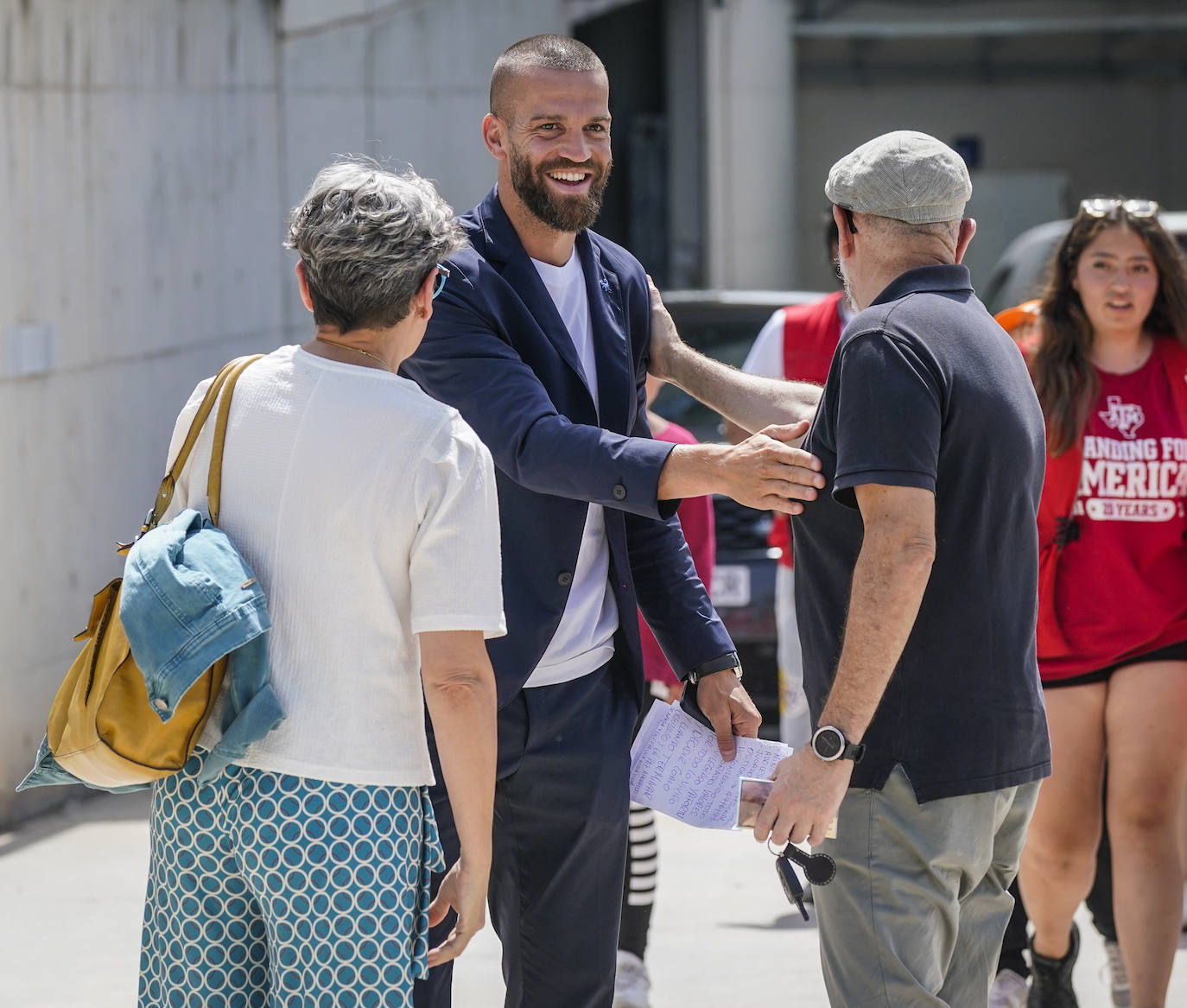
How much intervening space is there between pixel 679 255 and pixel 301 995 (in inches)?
523

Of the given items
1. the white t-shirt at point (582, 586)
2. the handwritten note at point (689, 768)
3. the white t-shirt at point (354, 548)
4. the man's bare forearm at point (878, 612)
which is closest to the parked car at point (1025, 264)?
the white t-shirt at point (582, 586)

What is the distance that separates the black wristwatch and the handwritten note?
0.31 m

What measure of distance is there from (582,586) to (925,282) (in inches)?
36.2

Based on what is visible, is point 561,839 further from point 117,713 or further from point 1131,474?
point 1131,474

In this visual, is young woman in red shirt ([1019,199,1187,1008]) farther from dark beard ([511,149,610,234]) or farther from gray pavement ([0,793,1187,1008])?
dark beard ([511,149,610,234])

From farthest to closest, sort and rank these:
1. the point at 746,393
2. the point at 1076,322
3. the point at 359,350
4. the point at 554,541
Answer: the point at 1076,322 → the point at 746,393 → the point at 554,541 → the point at 359,350

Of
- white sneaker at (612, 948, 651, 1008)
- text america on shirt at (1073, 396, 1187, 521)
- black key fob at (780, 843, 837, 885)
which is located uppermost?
text america on shirt at (1073, 396, 1187, 521)

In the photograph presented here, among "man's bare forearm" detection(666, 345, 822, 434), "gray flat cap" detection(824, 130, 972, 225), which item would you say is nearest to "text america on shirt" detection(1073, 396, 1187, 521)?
"man's bare forearm" detection(666, 345, 822, 434)

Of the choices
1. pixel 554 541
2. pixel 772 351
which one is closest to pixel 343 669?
pixel 554 541

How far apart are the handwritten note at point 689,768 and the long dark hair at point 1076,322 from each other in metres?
1.37

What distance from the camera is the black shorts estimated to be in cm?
408

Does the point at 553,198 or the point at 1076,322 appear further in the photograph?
the point at 1076,322

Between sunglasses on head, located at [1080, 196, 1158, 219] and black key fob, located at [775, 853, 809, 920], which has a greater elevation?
sunglasses on head, located at [1080, 196, 1158, 219]

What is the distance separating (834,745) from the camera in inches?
109
